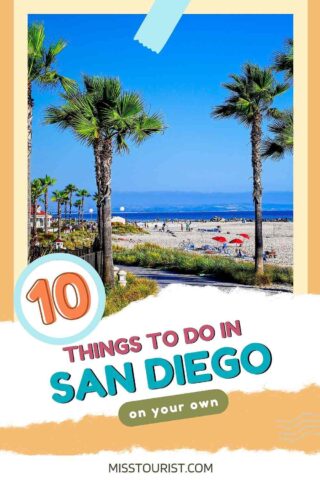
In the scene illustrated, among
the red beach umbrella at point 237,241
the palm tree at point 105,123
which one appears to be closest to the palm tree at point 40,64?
the palm tree at point 105,123

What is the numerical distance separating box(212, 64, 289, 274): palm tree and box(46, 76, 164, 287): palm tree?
0.65 meters

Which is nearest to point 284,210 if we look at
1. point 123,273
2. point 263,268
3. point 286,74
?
point 263,268

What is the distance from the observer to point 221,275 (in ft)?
17.0

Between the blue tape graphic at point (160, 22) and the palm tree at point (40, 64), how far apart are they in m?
0.78

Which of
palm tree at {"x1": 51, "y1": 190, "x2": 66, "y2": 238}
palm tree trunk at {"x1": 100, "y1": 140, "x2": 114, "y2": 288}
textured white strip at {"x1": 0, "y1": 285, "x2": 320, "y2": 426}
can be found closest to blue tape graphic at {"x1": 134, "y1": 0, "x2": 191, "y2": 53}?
palm tree trunk at {"x1": 100, "y1": 140, "x2": 114, "y2": 288}

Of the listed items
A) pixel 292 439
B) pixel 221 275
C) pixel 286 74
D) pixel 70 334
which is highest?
pixel 286 74

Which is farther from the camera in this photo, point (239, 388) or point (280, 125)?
point (280, 125)

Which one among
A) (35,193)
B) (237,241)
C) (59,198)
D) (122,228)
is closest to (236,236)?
(237,241)

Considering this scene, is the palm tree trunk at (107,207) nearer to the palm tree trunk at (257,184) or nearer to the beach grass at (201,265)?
the beach grass at (201,265)

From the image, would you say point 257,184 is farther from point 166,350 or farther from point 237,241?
point 166,350

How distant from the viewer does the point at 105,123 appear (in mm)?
5531
